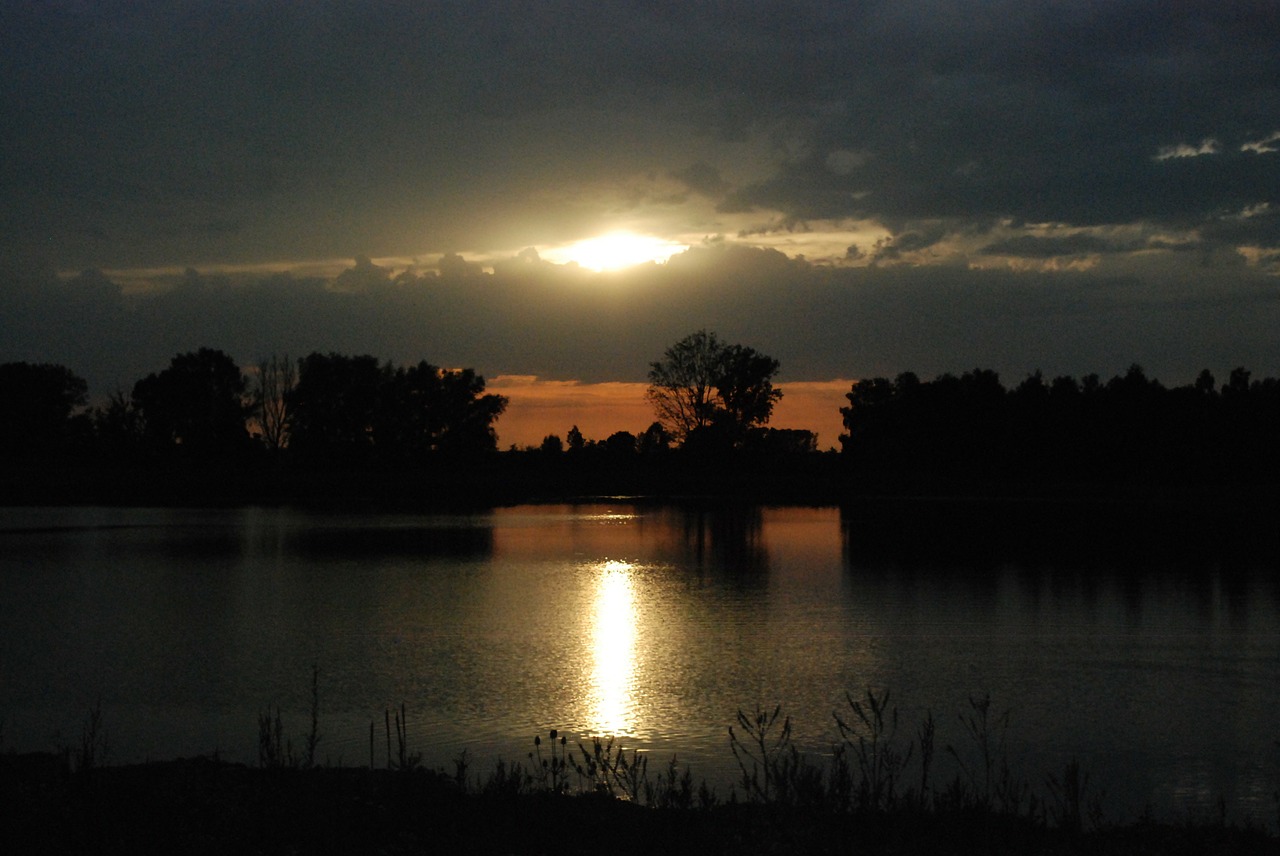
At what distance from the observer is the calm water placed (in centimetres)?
1262

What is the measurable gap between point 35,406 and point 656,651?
344ft

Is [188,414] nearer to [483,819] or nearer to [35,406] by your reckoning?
[35,406]

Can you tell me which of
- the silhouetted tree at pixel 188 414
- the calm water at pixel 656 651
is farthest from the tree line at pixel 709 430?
the calm water at pixel 656 651

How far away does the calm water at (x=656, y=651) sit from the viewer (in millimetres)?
12625

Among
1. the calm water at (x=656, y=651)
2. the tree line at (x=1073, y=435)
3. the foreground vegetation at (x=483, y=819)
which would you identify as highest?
the tree line at (x=1073, y=435)

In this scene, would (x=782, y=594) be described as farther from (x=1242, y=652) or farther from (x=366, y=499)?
(x=366, y=499)

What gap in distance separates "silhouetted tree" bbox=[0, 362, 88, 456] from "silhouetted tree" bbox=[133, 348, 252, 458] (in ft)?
23.8

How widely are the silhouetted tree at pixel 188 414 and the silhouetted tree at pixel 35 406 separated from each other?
23.8ft

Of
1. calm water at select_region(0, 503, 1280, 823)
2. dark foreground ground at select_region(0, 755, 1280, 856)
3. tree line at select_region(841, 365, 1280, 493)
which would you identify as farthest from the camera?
tree line at select_region(841, 365, 1280, 493)

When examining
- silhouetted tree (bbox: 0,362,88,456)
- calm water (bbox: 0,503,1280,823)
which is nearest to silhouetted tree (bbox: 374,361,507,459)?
silhouetted tree (bbox: 0,362,88,456)

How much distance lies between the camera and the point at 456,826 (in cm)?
777

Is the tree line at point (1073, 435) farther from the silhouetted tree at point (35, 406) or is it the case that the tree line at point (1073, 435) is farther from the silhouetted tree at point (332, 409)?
the silhouetted tree at point (35, 406)

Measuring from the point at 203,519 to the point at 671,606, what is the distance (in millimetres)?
37033

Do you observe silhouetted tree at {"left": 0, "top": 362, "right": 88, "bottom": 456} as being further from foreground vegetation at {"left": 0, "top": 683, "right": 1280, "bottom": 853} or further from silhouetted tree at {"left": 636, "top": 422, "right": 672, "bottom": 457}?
foreground vegetation at {"left": 0, "top": 683, "right": 1280, "bottom": 853}
